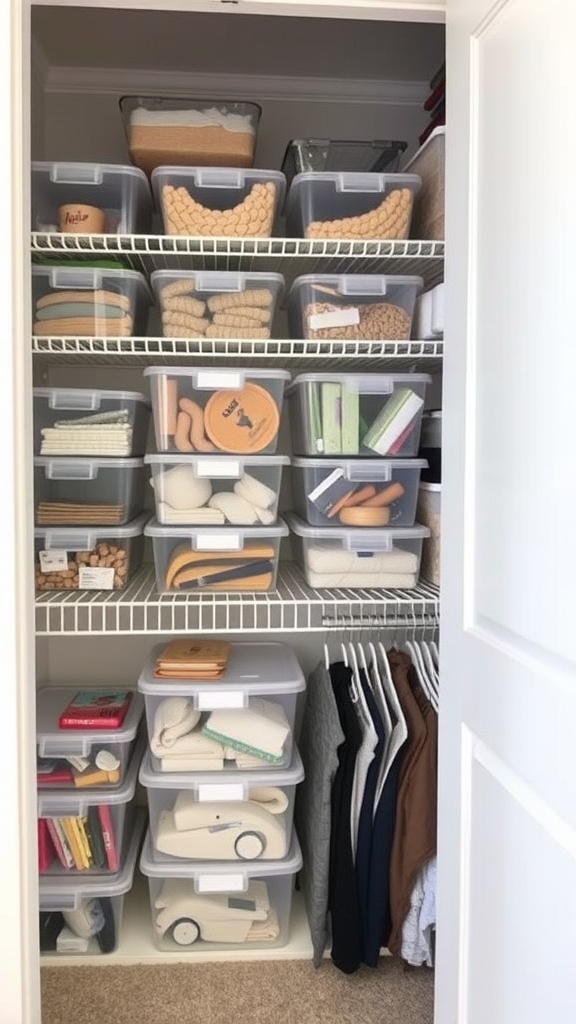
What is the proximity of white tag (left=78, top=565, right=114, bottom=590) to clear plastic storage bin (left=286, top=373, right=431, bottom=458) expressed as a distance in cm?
46

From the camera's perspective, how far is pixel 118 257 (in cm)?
152

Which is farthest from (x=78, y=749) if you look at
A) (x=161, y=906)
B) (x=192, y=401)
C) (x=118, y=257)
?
(x=118, y=257)

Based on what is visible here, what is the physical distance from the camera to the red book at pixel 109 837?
5.14 ft

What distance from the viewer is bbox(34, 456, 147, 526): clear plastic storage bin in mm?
1493

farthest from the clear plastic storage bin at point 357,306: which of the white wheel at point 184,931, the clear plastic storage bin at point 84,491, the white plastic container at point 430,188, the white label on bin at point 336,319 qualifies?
Answer: the white wheel at point 184,931

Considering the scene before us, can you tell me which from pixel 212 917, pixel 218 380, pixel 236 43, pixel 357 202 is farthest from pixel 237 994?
pixel 236 43

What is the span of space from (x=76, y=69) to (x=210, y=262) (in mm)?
624

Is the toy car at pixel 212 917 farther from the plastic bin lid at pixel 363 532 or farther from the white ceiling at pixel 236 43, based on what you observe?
the white ceiling at pixel 236 43

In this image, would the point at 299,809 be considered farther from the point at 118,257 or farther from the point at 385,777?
the point at 118,257

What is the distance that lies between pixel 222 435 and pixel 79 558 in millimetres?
360

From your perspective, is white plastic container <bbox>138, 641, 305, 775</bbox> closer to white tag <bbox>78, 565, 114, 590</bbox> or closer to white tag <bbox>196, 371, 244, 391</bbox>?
white tag <bbox>78, 565, 114, 590</bbox>

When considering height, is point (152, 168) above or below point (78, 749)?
above

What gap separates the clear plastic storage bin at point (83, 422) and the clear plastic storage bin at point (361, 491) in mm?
351

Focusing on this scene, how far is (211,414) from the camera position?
4.90 ft
